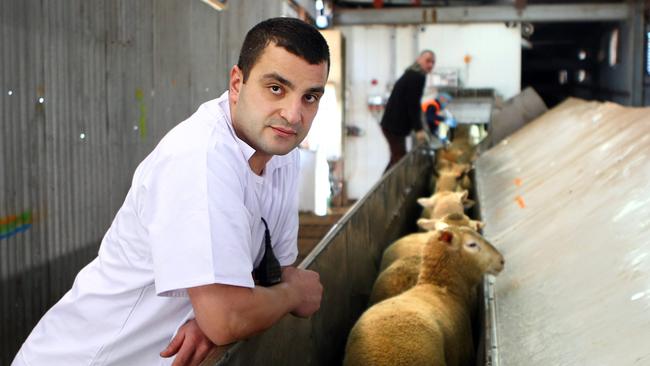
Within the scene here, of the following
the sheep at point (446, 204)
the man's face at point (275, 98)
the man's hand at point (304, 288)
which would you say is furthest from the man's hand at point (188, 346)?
the sheep at point (446, 204)

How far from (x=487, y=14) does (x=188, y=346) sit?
10446 millimetres

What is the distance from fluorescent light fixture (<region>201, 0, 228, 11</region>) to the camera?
5780mm

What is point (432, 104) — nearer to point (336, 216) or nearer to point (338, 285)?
point (336, 216)

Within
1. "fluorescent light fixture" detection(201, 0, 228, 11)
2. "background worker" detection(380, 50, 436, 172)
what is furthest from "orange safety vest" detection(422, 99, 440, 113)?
"fluorescent light fixture" detection(201, 0, 228, 11)

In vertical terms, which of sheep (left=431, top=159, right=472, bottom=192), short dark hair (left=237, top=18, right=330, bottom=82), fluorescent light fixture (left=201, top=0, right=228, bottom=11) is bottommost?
sheep (left=431, top=159, right=472, bottom=192)

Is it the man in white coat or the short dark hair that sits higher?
the short dark hair

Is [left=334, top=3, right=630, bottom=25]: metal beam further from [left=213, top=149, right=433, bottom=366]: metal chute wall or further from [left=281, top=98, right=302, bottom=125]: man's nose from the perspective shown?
[left=281, top=98, right=302, bottom=125]: man's nose

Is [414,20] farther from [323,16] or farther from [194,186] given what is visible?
[194,186]

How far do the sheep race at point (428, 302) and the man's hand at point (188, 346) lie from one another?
122 centimetres

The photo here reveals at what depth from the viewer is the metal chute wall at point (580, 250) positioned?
225 cm

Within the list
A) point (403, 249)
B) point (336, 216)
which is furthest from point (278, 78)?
point (336, 216)

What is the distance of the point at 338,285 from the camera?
11.5 feet

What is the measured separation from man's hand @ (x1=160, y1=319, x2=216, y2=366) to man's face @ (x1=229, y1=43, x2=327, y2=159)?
404 mm

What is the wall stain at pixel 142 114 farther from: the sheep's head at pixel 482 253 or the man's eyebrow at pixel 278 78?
the man's eyebrow at pixel 278 78
